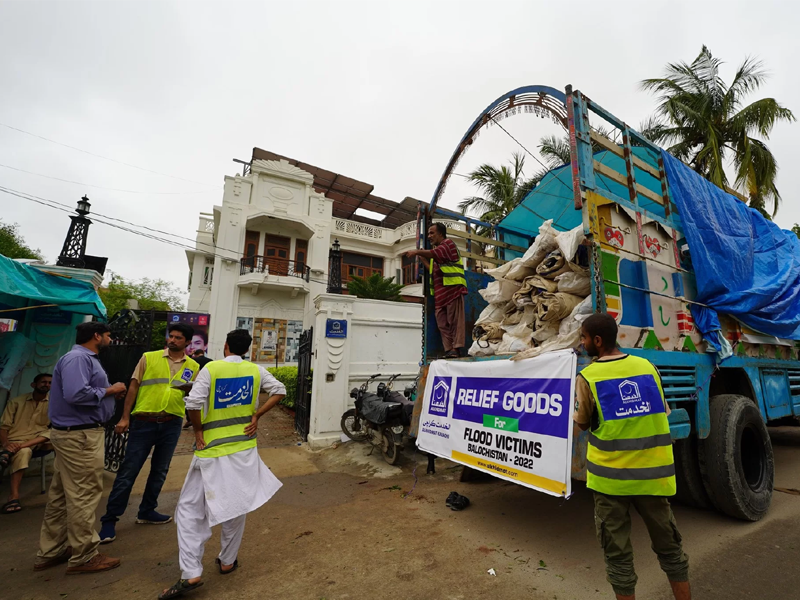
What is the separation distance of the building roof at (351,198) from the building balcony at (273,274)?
451cm

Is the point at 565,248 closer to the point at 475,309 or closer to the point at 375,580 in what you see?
the point at 475,309

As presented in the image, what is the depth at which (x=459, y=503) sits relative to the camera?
3559 mm

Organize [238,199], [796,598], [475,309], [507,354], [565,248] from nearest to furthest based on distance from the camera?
[796,598]
[565,248]
[507,354]
[475,309]
[238,199]

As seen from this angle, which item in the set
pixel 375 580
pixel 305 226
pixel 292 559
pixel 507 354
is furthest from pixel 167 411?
pixel 305 226

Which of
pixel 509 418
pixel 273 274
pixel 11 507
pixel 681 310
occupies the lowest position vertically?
pixel 11 507

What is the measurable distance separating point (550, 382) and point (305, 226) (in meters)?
15.1

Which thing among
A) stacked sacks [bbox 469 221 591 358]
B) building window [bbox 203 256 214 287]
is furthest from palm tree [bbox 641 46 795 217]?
building window [bbox 203 256 214 287]

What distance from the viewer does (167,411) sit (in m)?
3.33

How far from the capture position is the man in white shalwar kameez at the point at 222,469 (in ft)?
7.81

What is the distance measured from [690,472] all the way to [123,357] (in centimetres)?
642

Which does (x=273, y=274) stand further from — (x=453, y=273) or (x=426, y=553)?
(x=426, y=553)

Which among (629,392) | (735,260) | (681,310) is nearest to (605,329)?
(629,392)

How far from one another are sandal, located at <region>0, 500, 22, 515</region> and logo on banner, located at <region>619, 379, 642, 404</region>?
17.8 ft

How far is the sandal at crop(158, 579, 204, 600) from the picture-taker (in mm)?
2227
